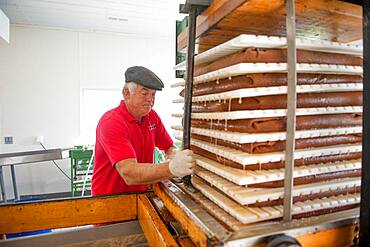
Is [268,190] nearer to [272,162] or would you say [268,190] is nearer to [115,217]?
[272,162]

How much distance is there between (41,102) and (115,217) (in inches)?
194

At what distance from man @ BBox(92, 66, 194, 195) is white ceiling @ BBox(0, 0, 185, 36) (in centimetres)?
281

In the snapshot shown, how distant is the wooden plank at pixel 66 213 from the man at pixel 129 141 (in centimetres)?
15

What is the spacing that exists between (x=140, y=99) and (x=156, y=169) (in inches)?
29.2

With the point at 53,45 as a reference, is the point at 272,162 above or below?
below

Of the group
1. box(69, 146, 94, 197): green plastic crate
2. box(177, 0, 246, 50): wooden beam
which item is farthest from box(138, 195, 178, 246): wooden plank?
box(69, 146, 94, 197): green plastic crate

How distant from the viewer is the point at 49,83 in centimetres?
566

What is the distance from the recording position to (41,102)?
5621 millimetres

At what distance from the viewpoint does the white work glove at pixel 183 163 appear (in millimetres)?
1216

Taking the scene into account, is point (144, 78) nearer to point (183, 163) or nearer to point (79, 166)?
point (183, 163)

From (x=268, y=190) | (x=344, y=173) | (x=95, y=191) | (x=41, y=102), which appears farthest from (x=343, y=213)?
(x=41, y=102)

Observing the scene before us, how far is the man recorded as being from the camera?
1590mm

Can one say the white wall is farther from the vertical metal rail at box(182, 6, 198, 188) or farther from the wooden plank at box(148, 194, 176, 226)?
the vertical metal rail at box(182, 6, 198, 188)

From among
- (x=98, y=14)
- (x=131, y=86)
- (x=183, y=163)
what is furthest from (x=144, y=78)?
(x=98, y=14)
